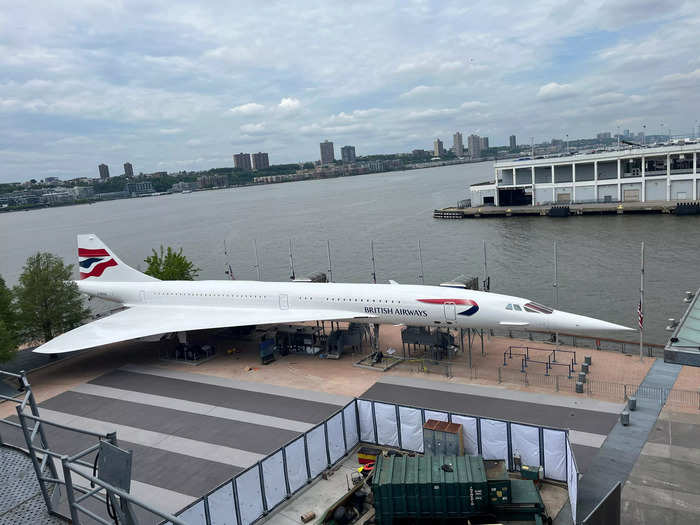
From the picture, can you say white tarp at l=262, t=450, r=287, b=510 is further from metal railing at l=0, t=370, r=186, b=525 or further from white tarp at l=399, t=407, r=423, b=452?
metal railing at l=0, t=370, r=186, b=525

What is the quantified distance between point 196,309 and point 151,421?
1112cm

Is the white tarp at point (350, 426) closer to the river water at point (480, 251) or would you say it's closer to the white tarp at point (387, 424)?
the white tarp at point (387, 424)

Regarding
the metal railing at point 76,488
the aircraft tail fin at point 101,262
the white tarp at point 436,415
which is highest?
the metal railing at point 76,488

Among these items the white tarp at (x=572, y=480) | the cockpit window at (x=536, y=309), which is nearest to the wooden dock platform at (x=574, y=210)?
the cockpit window at (x=536, y=309)

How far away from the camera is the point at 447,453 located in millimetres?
16703

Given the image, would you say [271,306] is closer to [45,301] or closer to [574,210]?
[45,301]

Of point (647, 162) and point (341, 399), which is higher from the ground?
point (647, 162)

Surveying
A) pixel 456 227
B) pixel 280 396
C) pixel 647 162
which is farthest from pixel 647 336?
pixel 647 162

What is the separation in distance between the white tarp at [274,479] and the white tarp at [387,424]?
405 centimetres

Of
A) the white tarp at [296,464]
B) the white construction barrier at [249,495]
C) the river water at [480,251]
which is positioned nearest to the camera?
the white construction barrier at [249,495]

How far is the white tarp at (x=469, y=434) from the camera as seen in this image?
17.0 m

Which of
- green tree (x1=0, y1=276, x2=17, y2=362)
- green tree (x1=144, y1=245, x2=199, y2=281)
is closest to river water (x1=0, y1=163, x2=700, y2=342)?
green tree (x1=144, y1=245, x2=199, y2=281)

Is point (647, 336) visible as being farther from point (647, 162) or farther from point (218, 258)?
point (647, 162)

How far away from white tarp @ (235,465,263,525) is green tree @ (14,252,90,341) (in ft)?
76.1
